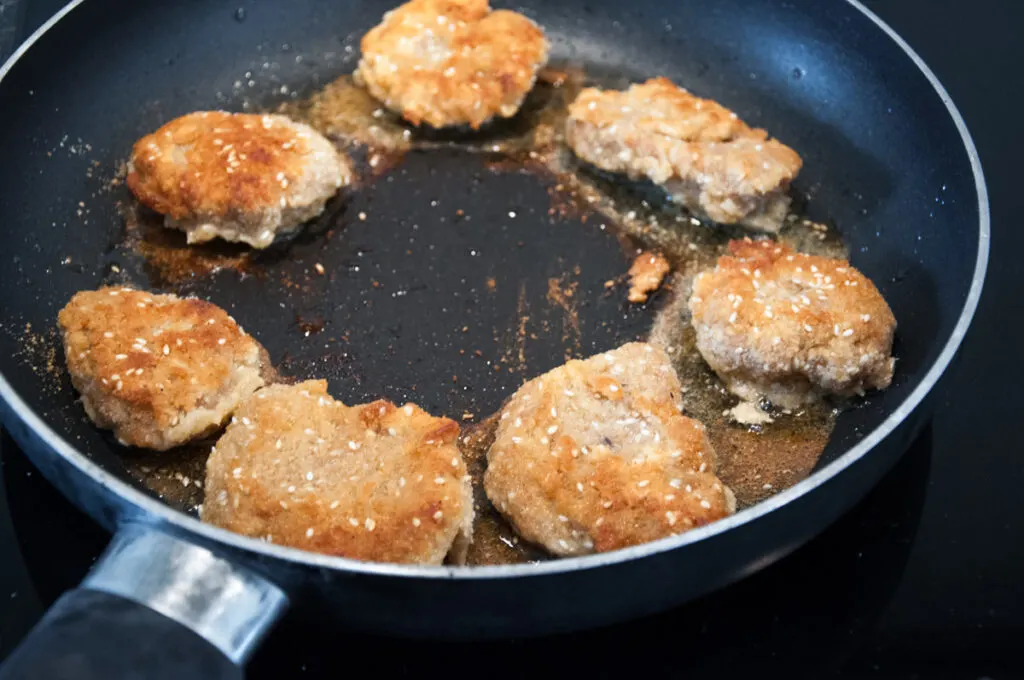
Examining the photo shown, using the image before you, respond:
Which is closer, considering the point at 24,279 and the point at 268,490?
the point at 268,490

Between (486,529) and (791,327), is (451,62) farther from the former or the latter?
(486,529)

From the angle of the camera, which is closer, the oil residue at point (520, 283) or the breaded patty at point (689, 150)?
the oil residue at point (520, 283)

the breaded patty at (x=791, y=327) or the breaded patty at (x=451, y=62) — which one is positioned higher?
the breaded patty at (x=451, y=62)

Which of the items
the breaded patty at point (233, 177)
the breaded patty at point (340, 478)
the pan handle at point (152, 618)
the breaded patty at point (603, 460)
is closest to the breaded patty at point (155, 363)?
the breaded patty at point (340, 478)

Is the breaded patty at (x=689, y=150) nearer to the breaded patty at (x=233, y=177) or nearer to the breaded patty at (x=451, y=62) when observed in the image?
the breaded patty at (x=451, y=62)

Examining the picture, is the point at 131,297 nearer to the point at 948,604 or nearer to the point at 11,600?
the point at 11,600

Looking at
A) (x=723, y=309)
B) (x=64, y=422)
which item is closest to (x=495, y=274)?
(x=723, y=309)
